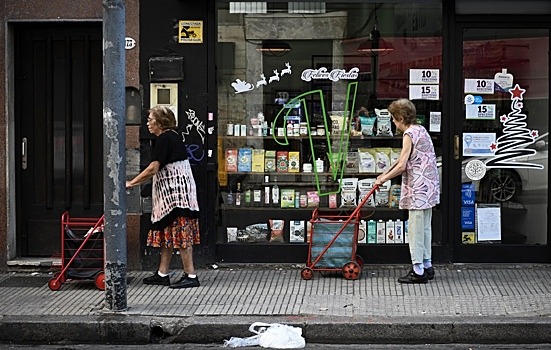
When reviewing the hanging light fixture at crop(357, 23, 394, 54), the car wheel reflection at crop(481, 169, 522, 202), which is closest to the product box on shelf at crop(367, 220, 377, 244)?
the car wheel reflection at crop(481, 169, 522, 202)

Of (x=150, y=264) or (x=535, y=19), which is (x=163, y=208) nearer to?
(x=150, y=264)

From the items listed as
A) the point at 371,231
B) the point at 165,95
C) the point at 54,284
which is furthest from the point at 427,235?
the point at 54,284

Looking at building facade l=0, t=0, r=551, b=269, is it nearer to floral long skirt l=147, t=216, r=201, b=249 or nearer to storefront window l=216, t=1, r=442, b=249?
storefront window l=216, t=1, r=442, b=249

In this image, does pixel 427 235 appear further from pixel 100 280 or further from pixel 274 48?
pixel 100 280

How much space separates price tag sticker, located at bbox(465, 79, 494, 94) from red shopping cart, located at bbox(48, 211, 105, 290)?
13.2 ft

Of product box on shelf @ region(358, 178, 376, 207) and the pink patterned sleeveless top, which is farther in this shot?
product box on shelf @ region(358, 178, 376, 207)

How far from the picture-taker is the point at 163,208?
959cm

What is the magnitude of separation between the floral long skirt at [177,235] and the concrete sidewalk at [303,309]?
44cm

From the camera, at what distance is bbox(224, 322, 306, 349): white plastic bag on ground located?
7.99 meters

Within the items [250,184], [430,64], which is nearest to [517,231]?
[430,64]

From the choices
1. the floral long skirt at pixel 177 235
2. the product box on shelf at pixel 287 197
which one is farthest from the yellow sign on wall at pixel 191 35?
the floral long skirt at pixel 177 235

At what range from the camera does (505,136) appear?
1068 centimetres

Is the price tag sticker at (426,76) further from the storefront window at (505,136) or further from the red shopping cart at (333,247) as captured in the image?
the red shopping cart at (333,247)

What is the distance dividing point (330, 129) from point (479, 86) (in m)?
1.62
